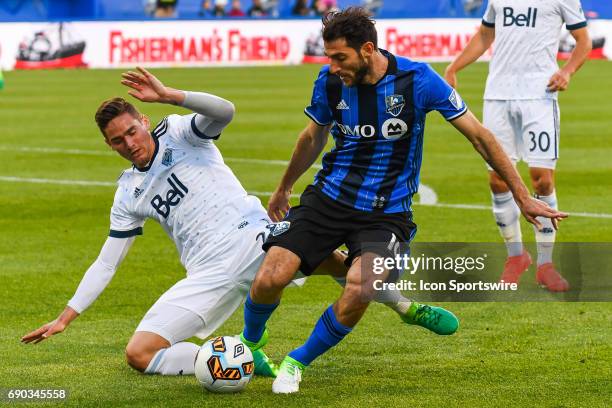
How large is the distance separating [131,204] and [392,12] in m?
31.2

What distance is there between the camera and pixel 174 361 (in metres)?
6.61

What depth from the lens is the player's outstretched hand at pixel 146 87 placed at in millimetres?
6070

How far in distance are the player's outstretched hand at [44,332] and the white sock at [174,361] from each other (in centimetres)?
52

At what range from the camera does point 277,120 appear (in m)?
20.8

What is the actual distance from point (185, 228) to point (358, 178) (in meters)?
1.04

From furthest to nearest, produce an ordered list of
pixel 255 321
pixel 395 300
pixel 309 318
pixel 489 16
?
pixel 489 16 < pixel 309 318 < pixel 395 300 < pixel 255 321

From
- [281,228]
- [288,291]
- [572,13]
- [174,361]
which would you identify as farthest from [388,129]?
[572,13]

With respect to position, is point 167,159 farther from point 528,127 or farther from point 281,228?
point 528,127

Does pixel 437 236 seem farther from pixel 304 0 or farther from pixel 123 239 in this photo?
pixel 304 0

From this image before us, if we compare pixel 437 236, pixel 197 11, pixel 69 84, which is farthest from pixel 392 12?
pixel 437 236

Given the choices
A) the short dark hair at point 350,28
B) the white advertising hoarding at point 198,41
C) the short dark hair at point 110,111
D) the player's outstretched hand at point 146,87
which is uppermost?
the short dark hair at point 350,28

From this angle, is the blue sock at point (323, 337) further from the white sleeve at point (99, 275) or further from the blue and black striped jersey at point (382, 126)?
the white sleeve at point (99, 275)

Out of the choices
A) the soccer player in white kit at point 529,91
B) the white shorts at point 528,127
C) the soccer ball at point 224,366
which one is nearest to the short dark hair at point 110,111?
the soccer ball at point 224,366

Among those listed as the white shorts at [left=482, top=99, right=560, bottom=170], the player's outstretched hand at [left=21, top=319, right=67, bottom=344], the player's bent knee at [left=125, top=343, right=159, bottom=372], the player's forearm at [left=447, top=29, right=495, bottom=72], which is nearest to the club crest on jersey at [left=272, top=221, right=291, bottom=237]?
the player's bent knee at [left=125, top=343, right=159, bottom=372]
